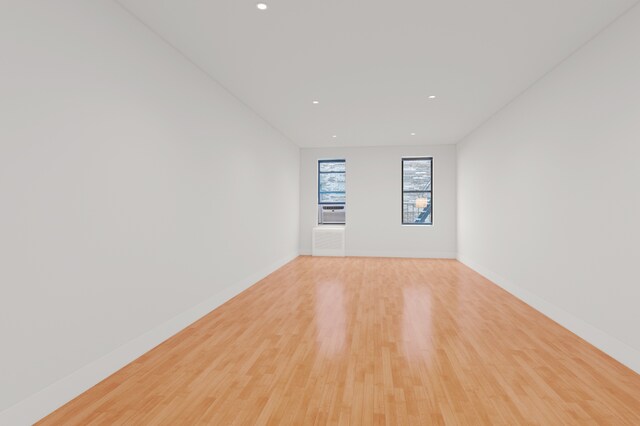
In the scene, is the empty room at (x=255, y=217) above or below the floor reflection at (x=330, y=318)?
above

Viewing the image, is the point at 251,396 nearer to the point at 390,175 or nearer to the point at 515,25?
the point at 515,25

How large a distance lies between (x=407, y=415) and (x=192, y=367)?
5.10 ft

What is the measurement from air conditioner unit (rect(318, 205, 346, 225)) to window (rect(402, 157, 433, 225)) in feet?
5.12

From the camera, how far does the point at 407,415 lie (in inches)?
73.5

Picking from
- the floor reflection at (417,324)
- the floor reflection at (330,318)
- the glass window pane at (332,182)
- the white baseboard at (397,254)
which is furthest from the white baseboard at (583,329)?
the glass window pane at (332,182)

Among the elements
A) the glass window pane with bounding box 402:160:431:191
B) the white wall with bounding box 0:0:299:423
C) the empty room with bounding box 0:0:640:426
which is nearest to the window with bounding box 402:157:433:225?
the glass window pane with bounding box 402:160:431:191

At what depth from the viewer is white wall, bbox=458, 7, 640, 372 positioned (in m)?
2.54

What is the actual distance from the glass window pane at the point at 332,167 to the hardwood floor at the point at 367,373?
16.5 ft

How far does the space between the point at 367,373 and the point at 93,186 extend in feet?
7.51

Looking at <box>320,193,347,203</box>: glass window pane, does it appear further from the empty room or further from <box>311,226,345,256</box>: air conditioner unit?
the empty room

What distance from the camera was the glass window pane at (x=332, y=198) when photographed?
8516 millimetres

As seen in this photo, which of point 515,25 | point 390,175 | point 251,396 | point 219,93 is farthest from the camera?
point 390,175

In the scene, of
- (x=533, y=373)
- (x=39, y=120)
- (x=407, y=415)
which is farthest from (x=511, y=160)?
(x=39, y=120)

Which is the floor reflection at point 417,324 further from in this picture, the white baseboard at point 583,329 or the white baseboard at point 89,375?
the white baseboard at point 89,375
